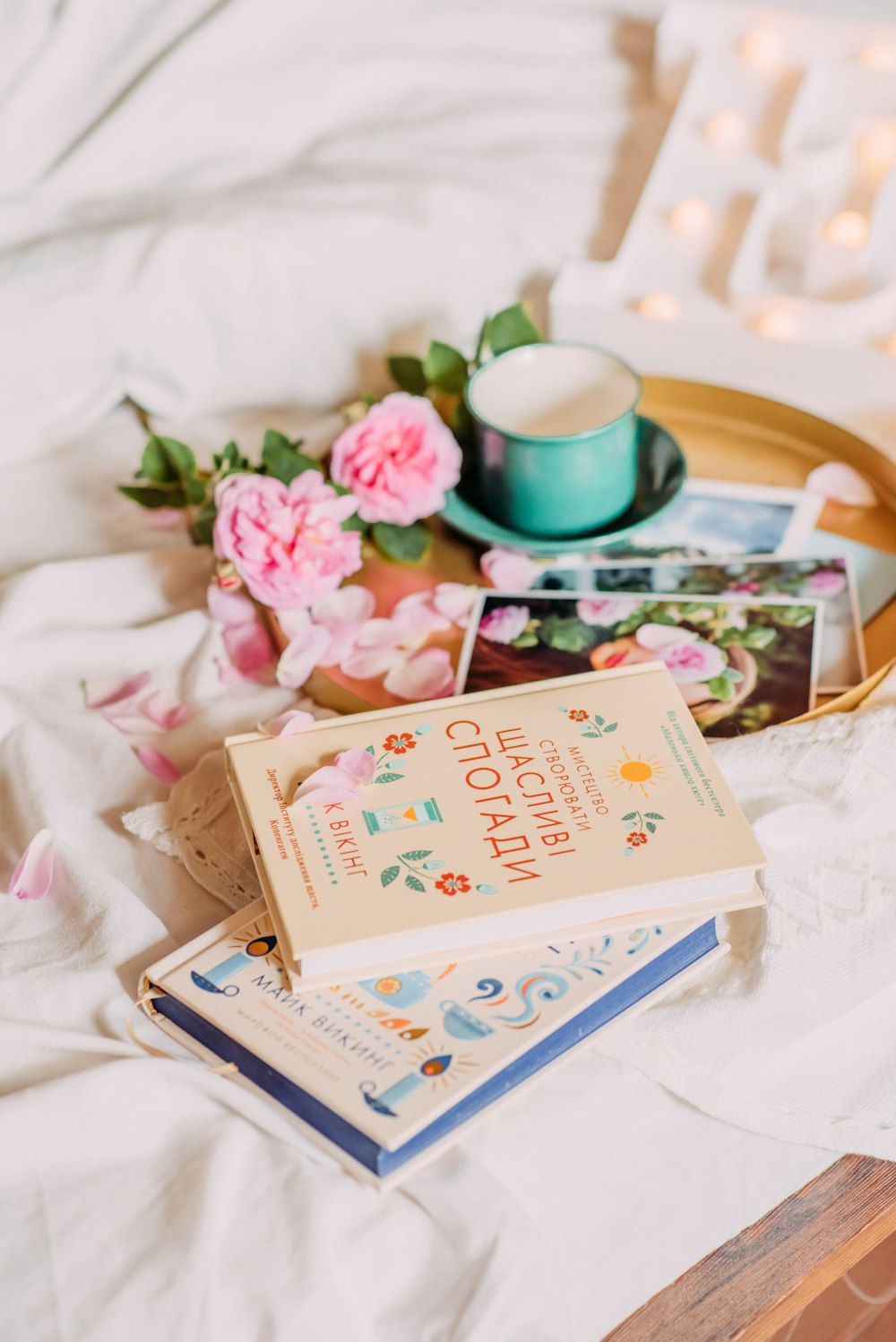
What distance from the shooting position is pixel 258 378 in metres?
1.19

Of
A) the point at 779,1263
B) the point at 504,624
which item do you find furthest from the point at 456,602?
the point at 779,1263

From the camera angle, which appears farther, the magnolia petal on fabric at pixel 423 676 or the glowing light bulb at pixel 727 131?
the glowing light bulb at pixel 727 131

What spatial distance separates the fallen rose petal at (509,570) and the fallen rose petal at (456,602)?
2 cm

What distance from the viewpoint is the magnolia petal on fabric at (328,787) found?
0.69 meters

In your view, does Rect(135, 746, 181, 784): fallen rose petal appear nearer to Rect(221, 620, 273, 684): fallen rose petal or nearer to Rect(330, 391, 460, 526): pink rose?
Rect(221, 620, 273, 684): fallen rose petal

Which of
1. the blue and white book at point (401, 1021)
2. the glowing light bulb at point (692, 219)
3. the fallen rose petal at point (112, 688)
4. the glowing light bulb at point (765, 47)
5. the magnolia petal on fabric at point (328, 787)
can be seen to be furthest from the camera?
the glowing light bulb at point (765, 47)

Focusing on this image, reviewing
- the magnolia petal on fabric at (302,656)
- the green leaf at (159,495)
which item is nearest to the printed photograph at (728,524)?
the magnolia petal on fabric at (302,656)

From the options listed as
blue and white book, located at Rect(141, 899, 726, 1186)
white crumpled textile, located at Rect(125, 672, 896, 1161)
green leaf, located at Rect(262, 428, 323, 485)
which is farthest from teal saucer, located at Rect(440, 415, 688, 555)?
blue and white book, located at Rect(141, 899, 726, 1186)

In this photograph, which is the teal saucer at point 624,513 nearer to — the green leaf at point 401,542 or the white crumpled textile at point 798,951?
the green leaf at point 401,542

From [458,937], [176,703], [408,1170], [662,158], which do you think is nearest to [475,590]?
[176,703]

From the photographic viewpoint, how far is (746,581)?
0.90 meters

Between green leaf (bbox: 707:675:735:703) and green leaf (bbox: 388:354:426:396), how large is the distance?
37cm

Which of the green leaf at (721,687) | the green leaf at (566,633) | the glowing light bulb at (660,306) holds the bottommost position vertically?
the green leaf at (721,687)

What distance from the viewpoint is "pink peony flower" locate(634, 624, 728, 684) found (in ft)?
2.71
